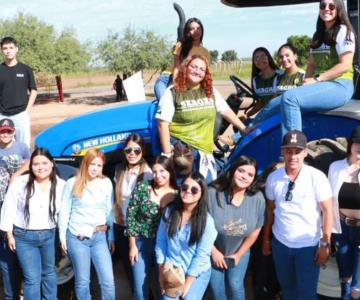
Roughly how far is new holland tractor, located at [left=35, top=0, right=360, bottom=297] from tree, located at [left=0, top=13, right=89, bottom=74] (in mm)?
29176

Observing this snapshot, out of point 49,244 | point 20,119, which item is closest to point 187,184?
point 49,244

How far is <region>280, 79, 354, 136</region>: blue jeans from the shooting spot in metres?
3.51

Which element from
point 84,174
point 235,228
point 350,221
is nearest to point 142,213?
point 84,174

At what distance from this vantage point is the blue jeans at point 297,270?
126 inches

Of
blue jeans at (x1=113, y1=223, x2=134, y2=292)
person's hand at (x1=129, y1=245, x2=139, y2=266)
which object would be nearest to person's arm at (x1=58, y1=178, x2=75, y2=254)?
blue jeans at (x1=113, y1=223, x2=134, y2=292)

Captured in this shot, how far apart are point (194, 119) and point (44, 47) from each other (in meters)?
32.4

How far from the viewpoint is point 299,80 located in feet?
13.9

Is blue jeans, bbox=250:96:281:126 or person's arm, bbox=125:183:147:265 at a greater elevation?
blue jeans, bbox=250:96:281:126

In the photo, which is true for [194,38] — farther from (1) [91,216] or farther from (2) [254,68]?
(1) [91,216]

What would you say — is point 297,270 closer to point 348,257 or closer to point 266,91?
point 348,257

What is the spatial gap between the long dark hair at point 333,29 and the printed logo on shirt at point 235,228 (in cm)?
131

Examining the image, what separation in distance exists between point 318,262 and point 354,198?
47 cm

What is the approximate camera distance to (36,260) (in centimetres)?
375

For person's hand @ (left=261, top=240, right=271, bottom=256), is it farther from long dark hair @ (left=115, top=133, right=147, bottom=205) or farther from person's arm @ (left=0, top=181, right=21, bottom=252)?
person's arm @ (left=0, top=181, right=21, bottom=252)
